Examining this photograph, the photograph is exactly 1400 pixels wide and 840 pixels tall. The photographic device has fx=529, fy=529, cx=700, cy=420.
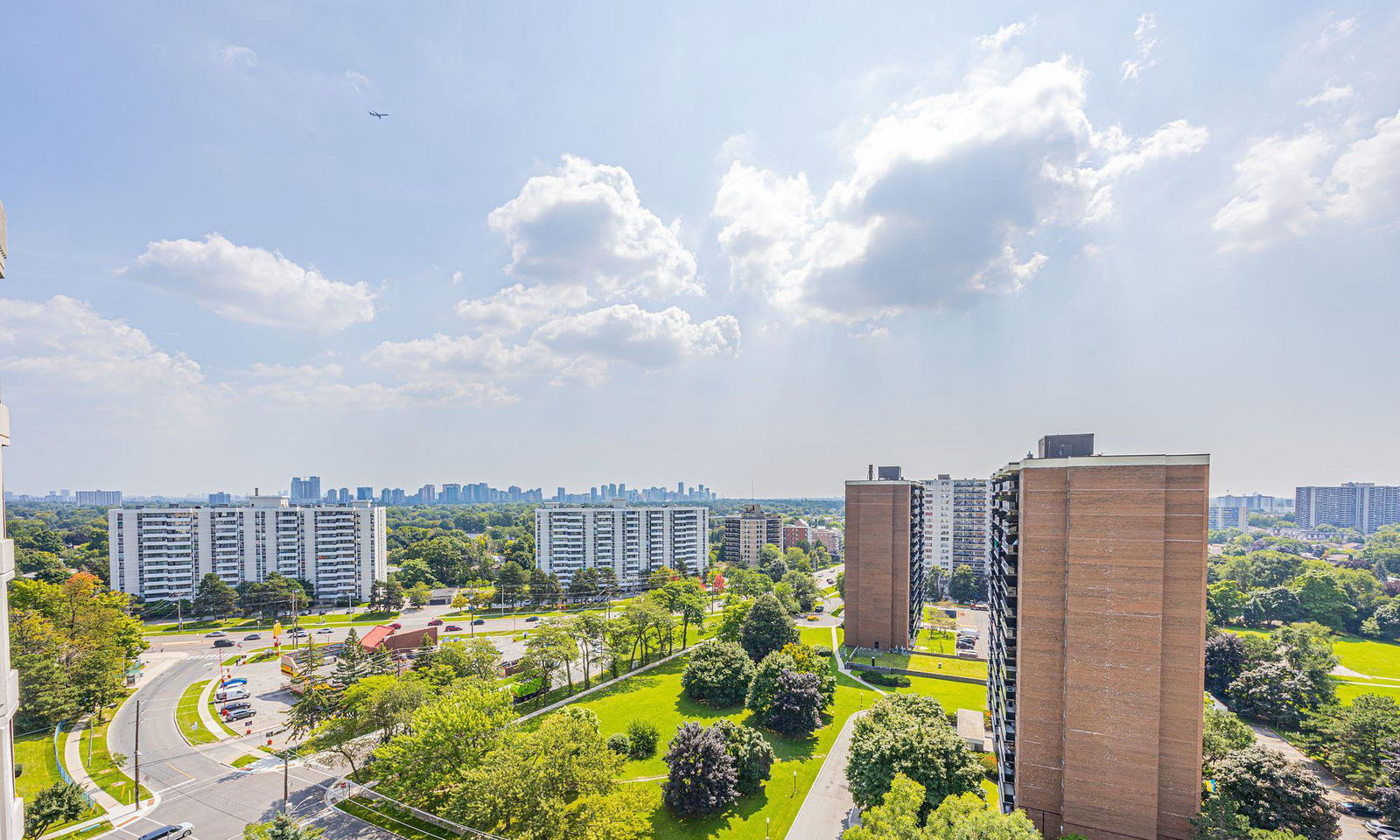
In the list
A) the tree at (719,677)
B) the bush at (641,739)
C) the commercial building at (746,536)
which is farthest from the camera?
the commercial building at (746,536)

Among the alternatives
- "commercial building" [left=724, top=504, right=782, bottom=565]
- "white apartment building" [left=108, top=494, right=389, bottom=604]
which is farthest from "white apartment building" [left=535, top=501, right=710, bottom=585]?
"white apartment building" [left=108, top=494, right=389, bottom=604]

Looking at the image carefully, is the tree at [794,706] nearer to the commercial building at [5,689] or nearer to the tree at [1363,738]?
the tree at [1363,738]

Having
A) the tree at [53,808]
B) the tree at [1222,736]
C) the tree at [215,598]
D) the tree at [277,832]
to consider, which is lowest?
the tree at [215,598]

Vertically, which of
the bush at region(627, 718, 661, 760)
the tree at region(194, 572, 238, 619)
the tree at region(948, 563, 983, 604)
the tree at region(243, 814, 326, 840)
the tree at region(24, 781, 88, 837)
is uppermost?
the tree at region(243, 814, 326, 840)

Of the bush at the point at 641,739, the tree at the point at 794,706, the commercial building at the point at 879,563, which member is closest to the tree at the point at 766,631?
the commercial building at the point at 879,563

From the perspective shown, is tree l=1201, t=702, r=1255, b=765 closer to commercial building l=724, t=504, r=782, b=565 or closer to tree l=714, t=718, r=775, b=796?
tree l=714, t=718, r=775, b=796

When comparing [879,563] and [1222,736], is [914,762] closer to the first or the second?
[1222,736]
